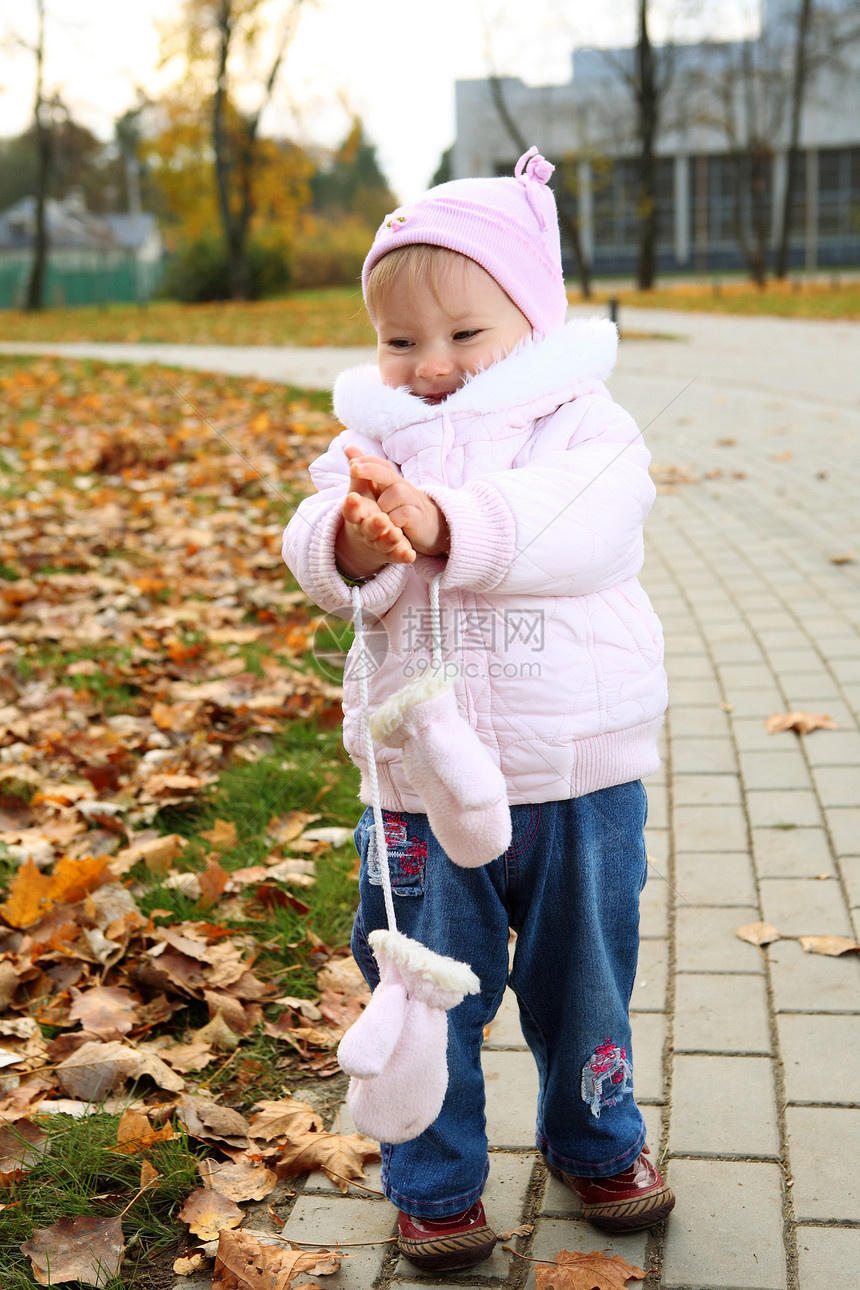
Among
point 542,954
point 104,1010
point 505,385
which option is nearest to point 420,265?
point 505,385

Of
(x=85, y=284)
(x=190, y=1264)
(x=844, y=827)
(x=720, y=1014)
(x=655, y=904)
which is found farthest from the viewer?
(x=85, y=284)

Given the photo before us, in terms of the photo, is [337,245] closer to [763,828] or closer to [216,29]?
[216,29]

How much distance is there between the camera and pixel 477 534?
1.55 metres

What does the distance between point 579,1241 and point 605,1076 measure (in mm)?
307

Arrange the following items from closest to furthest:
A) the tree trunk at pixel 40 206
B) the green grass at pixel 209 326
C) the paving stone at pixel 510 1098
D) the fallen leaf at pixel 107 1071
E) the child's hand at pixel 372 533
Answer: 1. the child's hand at pixel 372 533
2. the paving stone at pixel 510 1098
3. the fallen leaf at pixel 107 1071
4. the green grass at pixel 209 326
5. the tree trunk at pixel 40 206

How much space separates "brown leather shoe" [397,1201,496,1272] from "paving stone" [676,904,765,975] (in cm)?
89

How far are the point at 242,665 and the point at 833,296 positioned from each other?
26148 mm

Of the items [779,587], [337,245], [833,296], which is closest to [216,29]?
[337,245]

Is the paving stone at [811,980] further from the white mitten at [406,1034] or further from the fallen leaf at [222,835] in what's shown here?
the fallen leaf at [222,835]

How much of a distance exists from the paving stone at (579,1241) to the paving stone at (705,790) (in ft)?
5.15

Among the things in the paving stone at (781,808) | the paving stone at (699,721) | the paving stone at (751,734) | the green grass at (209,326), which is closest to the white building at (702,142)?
the green grass at (209,326)

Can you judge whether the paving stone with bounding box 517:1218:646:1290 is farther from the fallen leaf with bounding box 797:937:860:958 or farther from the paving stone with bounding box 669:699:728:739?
the paving stone with bounding box 669:699:728:739

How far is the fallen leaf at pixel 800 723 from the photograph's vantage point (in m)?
3.79

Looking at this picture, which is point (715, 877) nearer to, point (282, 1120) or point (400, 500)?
point (282, 1120)
